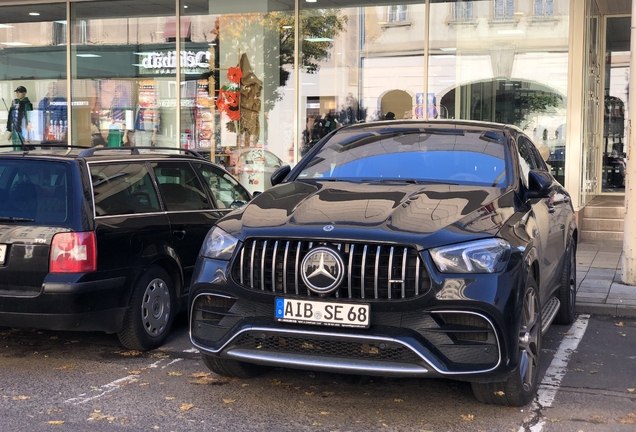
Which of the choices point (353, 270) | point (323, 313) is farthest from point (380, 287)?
point (323, 313)

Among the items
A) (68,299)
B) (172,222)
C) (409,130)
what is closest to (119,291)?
(68,299)

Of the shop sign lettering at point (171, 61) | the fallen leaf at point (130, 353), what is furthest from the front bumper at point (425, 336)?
the shop sign lettering at point (171, 61)

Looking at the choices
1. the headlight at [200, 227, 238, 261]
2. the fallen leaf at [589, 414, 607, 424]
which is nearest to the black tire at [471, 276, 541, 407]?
the fallen leaf at [589, 414, 607, 424]

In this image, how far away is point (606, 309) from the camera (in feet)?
25.3

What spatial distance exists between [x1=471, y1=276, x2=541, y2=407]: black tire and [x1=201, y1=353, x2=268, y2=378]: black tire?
1.45m

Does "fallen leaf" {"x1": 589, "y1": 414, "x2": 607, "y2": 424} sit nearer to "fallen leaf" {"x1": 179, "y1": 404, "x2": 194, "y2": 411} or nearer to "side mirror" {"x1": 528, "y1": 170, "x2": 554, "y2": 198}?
"side mirror" {"x1": 528, "y1": 170, "x2": 554, "y2": 198}

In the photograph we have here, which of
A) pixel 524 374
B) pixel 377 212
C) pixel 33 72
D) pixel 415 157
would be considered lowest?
pixel 524 374

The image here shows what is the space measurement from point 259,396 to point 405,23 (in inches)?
398

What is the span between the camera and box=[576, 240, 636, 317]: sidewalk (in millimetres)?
7715

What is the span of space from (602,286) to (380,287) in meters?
5.12

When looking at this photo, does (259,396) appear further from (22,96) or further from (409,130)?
(22,96)

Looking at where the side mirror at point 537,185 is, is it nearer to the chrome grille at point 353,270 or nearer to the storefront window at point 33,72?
the chrome grille at point 353,270

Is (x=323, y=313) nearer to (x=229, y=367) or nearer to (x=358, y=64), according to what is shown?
(x=229, y=367)

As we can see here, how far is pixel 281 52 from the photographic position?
1462 cm
